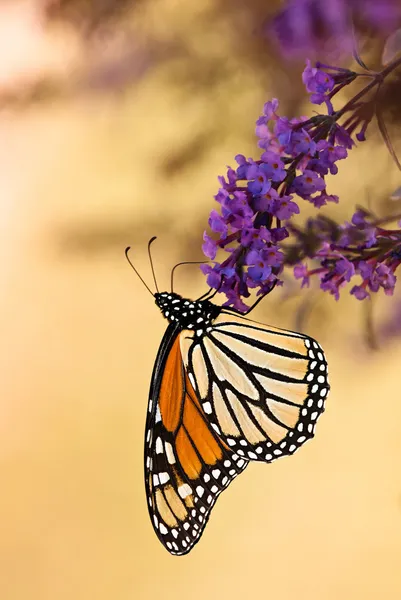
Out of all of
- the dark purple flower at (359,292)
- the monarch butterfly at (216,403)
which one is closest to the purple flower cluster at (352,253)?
the dark purple flower at (359,292)

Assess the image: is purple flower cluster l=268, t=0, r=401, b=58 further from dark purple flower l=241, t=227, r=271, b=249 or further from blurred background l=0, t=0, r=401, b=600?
dark purple flower l=241, t=227, r=271, b=249

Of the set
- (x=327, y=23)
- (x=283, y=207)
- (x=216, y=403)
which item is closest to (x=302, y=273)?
(x=283, y=207)

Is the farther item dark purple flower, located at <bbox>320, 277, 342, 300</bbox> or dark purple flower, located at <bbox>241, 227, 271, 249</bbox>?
dark purple flower, located at <bbox>320, 277, 342, 300</bbox>

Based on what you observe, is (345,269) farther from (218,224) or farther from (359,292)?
(218,224)

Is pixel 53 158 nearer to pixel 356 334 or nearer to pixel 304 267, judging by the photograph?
pixel 304 267

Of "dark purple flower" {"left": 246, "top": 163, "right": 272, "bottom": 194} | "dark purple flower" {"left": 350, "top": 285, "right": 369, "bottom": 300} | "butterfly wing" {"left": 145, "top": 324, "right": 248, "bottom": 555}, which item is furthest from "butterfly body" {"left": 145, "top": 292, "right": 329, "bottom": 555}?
"dark purple flower" {"left": 246, "top": 163, "right": 272, "bottom": 194}

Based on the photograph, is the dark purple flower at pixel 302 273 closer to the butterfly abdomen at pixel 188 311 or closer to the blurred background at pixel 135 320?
the blurred background at pixel 135 320
